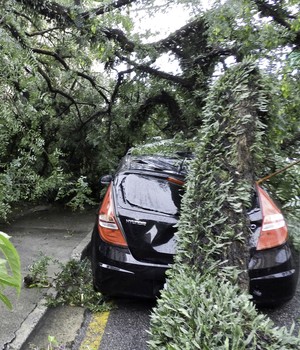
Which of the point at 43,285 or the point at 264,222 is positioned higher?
the point at 264,222

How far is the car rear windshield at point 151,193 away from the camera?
146 inches

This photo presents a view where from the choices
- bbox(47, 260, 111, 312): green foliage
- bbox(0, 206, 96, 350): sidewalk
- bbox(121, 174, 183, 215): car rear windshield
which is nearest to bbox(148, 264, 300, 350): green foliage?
bbox(121, 174, 183, 215): car rear windshield

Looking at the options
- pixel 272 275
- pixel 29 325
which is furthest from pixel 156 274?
pixel 29 325

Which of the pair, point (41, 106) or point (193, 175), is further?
point (41, 106)

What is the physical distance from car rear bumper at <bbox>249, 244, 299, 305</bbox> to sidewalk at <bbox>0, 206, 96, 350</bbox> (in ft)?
6.46

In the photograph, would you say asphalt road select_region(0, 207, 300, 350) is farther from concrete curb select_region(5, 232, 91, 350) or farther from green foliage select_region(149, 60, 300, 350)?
green foliage select_region(149, 60, 300, 350)

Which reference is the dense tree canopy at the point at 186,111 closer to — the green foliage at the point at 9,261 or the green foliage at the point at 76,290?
the green foliage at the point at 9,261

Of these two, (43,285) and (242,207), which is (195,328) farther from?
(43,285)

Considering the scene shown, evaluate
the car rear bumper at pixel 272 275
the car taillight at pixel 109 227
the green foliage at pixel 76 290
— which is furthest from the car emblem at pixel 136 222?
the car rear bumper at pixel 272 275

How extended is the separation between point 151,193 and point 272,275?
137cm

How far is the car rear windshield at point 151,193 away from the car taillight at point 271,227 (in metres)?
0.80

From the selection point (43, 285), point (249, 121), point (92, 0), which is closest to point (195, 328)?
point (249, 121)

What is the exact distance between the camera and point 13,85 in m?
4.99

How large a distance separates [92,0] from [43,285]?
14.2ft
